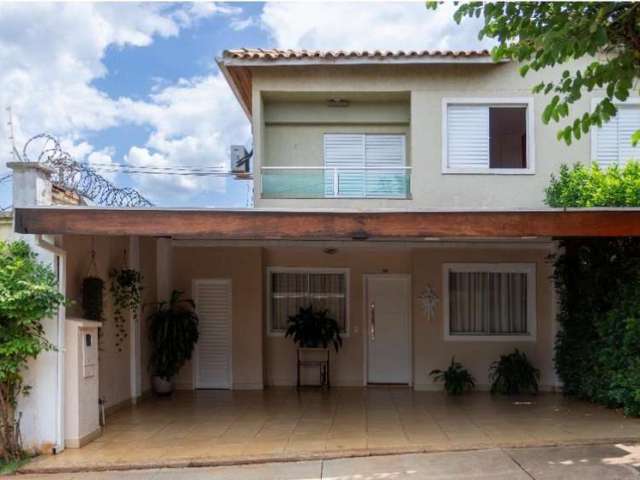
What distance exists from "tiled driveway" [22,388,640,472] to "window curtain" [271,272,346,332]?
5.67 feet

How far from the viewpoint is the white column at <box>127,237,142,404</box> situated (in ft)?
35.8

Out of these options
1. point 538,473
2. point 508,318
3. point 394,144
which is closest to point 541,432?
point 538,473

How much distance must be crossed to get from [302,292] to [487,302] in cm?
367

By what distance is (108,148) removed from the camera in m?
17.0

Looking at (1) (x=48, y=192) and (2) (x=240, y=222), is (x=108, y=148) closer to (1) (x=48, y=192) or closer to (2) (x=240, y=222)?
(1) (x=48, y=192)

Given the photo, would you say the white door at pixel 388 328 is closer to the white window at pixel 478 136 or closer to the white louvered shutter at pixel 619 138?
the white window at pixel 478 136

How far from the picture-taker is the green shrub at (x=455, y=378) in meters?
11.8

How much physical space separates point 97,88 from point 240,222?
1020 centimetres

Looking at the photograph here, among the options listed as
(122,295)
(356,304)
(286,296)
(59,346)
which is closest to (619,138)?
(356,304)

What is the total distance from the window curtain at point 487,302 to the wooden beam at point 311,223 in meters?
5.23

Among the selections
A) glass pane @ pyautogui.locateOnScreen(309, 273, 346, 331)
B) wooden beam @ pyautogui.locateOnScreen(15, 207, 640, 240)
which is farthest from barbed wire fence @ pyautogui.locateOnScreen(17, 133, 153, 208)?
glass pane @ pyautogui.locateOnScreen(309, 273, 346, 331)

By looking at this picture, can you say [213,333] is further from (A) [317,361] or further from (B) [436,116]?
(B) [436,116]

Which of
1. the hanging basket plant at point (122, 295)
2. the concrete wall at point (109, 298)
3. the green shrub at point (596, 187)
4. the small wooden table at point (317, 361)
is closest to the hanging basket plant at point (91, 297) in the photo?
the concrete wall at point (109, 298)

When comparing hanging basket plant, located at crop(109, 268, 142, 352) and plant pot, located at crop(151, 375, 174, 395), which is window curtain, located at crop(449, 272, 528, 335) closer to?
plant pot, located at crop(151, 375, 174, 395)
